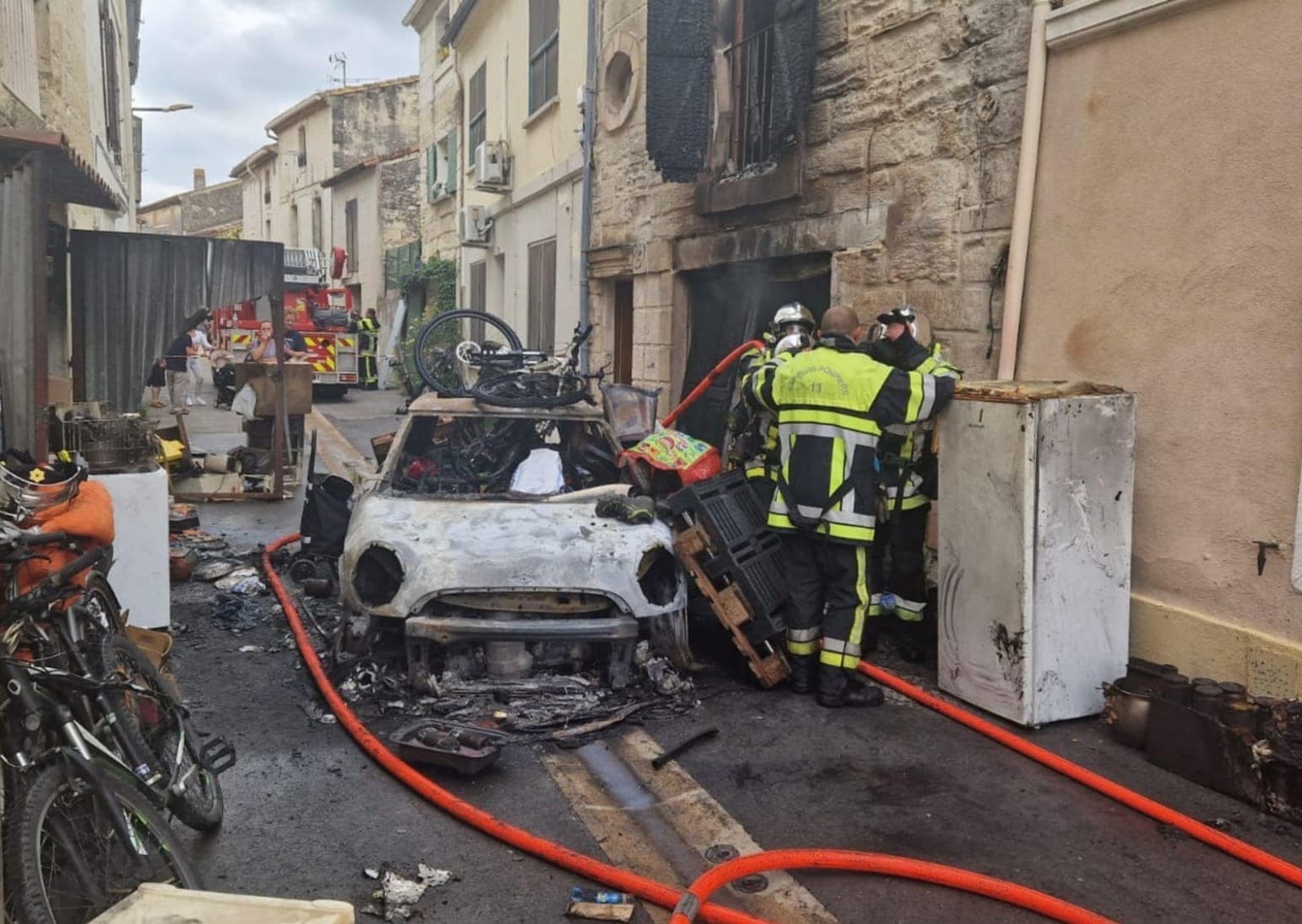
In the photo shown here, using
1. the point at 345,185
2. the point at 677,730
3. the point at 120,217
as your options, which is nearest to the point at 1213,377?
the point at 677,730

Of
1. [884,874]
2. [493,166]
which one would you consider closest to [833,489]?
[884,874]

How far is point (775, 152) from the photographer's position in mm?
7613

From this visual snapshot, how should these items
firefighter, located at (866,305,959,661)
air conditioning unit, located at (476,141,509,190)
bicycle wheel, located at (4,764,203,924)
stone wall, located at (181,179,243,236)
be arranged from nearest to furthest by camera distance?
bicycle wheel, located at (4,764,203,924)
firefighter, located at (866,305,959,661)
air conditioning unit, located at (476,141,509,190)
stone wall, located at (181,179,243,236)

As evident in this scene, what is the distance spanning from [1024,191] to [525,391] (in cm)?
318

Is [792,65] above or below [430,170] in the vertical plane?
below

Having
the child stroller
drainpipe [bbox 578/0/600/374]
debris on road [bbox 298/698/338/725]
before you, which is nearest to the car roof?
debris on road [bbox 298/698/338/725]

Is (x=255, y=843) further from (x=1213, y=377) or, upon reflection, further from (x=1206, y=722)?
(x=1213, y=377)

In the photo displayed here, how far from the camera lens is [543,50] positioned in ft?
43.9

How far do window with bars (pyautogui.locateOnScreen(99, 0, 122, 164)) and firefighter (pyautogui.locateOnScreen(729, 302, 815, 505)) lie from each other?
12.4m

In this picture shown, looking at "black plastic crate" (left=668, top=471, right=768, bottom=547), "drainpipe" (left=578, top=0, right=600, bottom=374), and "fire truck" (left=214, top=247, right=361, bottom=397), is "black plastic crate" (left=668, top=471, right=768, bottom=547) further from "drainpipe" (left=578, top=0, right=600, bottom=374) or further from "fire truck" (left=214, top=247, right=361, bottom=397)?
"fire truck" (left=214, top=247, right=361, bottom=397)

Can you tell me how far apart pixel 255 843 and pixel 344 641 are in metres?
1.61

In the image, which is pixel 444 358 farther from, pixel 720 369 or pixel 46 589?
pixel 46 589

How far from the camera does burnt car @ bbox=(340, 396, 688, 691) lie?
4.55 metres

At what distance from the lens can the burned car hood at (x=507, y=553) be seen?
15.0ft
